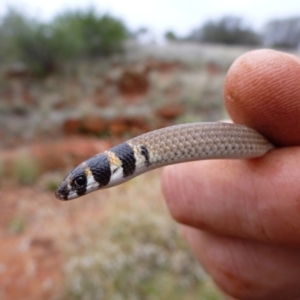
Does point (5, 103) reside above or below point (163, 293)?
above

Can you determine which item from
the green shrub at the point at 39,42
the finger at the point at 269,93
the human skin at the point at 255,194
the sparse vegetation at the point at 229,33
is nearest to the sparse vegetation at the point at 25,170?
the green shrub at the point at 39,42

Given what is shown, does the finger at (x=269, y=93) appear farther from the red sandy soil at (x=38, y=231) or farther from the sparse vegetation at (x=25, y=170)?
the sparse vegetation at (x=25, y=170)

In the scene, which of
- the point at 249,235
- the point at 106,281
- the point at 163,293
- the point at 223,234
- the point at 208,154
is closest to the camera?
the point at 208,154

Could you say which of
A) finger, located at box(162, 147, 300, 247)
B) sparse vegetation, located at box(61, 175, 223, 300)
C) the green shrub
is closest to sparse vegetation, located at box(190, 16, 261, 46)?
the green shrub

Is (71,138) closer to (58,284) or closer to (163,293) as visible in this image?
(58,284)

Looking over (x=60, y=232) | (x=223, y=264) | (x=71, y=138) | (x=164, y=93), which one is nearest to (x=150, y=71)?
(x=164, y=93)

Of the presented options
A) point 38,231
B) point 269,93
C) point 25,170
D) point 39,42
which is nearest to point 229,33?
point 39,42

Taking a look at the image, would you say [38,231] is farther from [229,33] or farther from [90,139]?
[229,33]
